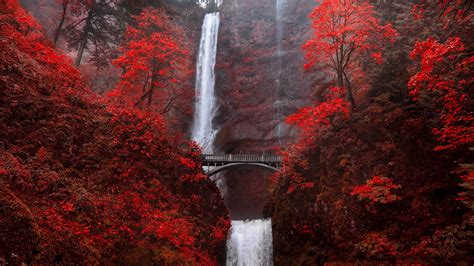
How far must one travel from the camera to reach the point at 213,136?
34969 millimetres

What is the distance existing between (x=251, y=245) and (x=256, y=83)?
23.1 m

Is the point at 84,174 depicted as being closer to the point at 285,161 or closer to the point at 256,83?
the point at 285,161

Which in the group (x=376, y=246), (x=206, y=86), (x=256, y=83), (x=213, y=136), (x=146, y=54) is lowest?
(x=376, y=246)

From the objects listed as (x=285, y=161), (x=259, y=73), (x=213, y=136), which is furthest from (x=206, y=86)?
(x=285, y=161)

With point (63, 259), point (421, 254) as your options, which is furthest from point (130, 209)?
point (421, 254)

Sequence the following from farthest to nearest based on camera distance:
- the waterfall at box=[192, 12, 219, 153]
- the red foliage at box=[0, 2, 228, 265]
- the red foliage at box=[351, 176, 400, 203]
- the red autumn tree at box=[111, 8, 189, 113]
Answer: the waterfall at box=[192, 12, 219, 153]
the red autumn tree at box=[111, 8, 189, 113]
the red foliage at box=[351, 176, 400, 203]
the red foliage at box=[0, 2, 228, 265]

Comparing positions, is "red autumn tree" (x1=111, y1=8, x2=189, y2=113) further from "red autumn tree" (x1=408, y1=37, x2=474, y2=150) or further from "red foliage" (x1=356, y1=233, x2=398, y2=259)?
"red foliage" (x1=356, y1=233, x2=398, y2=259)

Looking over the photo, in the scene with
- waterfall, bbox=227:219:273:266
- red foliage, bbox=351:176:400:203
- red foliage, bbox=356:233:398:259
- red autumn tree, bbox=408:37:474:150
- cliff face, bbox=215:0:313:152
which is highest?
cliff face, bbox=215:0:313:152

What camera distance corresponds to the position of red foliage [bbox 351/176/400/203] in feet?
36.9

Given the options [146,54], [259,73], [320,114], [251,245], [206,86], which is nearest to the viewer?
[320,114]

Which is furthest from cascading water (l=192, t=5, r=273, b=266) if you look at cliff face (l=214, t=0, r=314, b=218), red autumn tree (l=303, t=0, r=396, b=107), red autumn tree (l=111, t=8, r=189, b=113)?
red autumn tree (l=111, t=8, r=189, b=113)

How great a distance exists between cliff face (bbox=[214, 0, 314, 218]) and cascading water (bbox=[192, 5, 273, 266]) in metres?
0.94

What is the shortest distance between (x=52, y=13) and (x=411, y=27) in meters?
28.0

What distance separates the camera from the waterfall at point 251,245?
16875 millimetres
